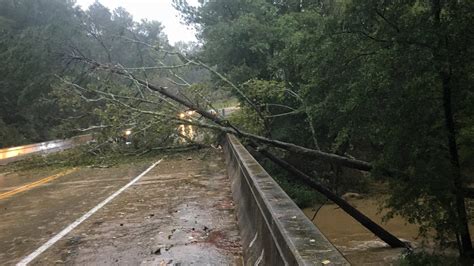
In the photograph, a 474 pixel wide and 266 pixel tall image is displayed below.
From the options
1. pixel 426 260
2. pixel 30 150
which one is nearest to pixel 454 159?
pixel 426 260

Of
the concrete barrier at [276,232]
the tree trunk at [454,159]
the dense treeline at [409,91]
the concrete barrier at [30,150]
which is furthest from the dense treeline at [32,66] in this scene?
the concrete barrier at [276,232]

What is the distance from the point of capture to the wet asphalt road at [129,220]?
7.06 meters

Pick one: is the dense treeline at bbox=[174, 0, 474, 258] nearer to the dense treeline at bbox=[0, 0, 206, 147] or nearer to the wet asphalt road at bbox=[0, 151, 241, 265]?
the wet asphalt road at bbox=[0, 151, 241, 265]

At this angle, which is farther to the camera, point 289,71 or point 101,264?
point 289,71

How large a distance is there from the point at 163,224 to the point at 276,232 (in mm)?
4563

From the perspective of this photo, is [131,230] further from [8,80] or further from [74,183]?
[8,80]

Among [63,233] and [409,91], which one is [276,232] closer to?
[63,233]

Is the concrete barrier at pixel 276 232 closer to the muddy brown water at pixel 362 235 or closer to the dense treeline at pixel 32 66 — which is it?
the muddy brown water at pixel 362 235

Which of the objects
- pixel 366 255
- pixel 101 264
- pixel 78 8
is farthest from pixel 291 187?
pixel 78 8

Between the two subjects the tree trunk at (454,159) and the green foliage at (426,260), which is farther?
the green foliage at (426,260)

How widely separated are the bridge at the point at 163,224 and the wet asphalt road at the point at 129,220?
0.02m

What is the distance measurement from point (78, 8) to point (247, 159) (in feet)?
177

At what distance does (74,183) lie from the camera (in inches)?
607

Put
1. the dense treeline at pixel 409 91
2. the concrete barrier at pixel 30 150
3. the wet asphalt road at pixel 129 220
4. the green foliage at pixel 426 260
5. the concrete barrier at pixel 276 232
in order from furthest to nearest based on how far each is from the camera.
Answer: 1. the concrete barrier at pixel 30 150
2. the green foliage at pixel 426 260
3. the dense treeline at pixel 409 91
4. the wet asphalt road at pixel 129 220
5. the concrete barrier at pixel 276 232
